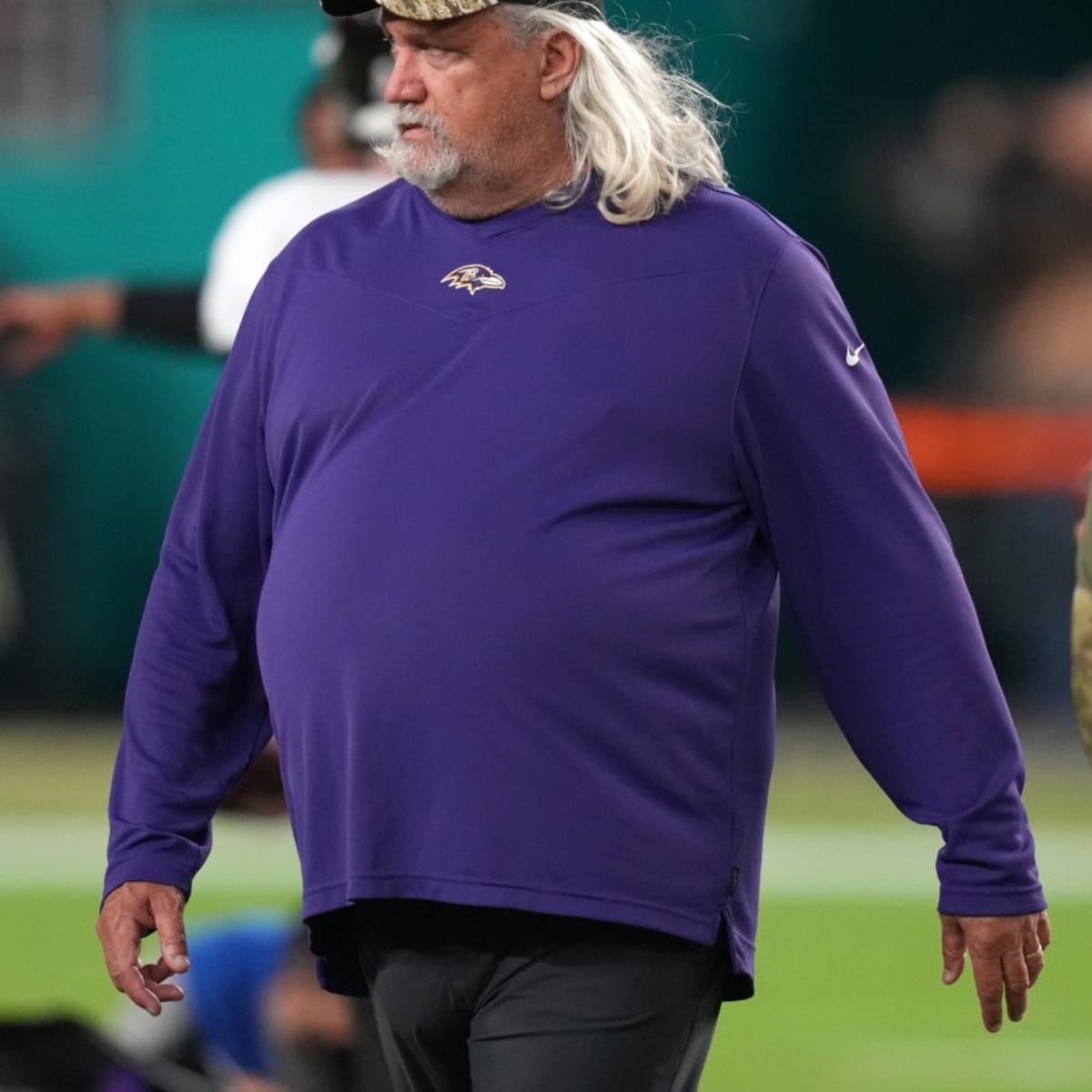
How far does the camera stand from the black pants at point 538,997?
2.59 meters

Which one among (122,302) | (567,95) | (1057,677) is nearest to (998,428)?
(1057,677)

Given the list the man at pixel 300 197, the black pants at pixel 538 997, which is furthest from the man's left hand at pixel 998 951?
the man at pixel 300 197

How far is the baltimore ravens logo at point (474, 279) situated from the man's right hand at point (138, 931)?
0.72m

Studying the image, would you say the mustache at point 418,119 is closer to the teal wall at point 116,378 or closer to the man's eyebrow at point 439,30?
the man's eyebrow at point 439,30

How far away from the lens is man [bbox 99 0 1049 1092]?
2566 millimetres

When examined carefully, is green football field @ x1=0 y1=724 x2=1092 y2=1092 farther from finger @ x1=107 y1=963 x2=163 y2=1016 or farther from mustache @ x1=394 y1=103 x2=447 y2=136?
mustache @ x1=394 y1=103 x2=447 y2=136

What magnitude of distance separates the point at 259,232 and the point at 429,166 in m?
1.76

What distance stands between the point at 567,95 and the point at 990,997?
40.3 inches

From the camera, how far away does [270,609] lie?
8.94 ft

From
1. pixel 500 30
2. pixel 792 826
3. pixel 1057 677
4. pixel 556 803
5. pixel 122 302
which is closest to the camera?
pixel 556 803

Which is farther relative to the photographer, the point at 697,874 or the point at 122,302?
the point at 122,302

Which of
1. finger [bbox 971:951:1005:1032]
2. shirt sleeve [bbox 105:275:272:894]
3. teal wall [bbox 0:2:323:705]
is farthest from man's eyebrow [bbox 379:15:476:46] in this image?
teal wall [bbox 0:2:323:705]

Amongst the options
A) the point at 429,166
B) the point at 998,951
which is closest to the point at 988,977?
the point at 998,951

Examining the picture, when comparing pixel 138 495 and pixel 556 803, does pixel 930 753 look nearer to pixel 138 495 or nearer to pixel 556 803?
pixel 556 803
